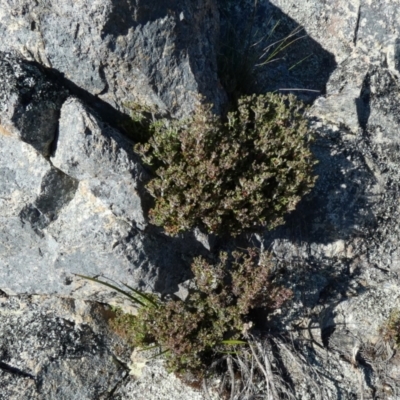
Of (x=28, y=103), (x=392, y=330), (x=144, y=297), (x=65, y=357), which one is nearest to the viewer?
(x=28, y=103)

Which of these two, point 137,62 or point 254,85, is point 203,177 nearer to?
point 137,62

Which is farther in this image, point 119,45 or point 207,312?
point 207,312

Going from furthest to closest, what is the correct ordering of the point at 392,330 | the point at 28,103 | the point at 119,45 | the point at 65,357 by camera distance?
the point at 392,330 < the point at 65,357 < the point at 119,45 < the point at 28,103

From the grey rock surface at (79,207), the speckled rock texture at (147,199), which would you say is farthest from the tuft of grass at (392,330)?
the grey rock surface at (79,207)

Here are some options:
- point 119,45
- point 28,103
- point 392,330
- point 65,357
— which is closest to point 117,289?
point 65,357

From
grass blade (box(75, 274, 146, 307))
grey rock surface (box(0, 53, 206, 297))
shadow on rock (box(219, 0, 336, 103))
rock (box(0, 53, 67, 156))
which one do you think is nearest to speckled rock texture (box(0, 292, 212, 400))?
grey rock surface (box(0, 53, 206, 297))

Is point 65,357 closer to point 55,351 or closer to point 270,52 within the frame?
point 55,351
